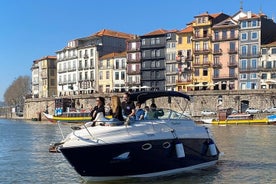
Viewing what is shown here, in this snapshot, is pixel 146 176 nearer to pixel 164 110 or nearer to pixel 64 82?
pixel 164 110

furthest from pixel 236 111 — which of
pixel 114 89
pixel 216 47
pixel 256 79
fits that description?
pixel 114 89

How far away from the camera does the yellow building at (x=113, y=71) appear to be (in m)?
94.0

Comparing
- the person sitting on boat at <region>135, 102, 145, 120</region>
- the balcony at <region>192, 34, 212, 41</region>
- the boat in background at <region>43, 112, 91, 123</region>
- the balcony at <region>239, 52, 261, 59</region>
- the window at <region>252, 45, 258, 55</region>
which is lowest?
the boat in background at <region>43, 112, 91, 123</region>

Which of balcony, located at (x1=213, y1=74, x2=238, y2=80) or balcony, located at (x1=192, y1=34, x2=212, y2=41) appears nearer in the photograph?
balcony, located at (x1=213, y1=74, x2=238, y2=80)

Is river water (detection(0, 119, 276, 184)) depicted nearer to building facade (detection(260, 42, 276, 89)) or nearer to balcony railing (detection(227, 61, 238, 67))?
building facade (detection(260, 42, 276, 89))

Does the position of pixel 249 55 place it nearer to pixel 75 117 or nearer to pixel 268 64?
pixel 268 64

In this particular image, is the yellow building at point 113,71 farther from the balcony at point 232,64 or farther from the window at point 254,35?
the window at point 254,35

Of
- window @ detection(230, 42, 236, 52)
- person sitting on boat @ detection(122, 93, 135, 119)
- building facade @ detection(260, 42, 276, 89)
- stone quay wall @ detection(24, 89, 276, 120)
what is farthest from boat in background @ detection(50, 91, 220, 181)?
window @ detection(230, 42, 236, 52)

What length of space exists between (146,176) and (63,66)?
96.4 m

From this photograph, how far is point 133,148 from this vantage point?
1383 cm

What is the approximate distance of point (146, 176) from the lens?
14.7 metres

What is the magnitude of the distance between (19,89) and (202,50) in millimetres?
77662

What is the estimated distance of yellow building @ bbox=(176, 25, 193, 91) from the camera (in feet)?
270

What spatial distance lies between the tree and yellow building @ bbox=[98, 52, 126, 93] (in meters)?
50.9
